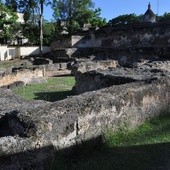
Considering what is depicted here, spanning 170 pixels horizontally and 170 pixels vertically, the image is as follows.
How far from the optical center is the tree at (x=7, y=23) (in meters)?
31.4

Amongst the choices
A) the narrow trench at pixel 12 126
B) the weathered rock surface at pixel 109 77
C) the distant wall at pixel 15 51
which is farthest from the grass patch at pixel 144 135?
the distant wall at pixel 15 51

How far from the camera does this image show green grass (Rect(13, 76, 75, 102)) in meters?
11.4

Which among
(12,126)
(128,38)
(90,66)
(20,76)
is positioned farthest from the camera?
(128,38)

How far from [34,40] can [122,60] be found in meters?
15.3

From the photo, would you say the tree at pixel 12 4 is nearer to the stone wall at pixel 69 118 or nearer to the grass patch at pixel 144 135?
the stone wall at pixel 69 118

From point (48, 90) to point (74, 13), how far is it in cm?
2729

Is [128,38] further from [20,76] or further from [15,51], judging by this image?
[20,76]

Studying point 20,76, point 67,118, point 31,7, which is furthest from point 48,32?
point 67,118

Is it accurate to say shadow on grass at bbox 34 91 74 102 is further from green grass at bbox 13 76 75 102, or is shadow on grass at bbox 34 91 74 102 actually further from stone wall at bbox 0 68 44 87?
stone wall at bbox 0 68 44 87

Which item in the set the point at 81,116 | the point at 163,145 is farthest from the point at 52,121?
the point at 163,145

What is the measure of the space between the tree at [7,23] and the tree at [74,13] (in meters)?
5.72

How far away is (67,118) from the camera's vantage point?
547 cm

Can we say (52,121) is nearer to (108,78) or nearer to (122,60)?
(108,78)

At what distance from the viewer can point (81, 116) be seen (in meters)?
5.76
